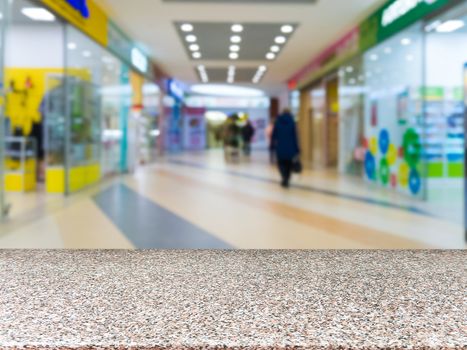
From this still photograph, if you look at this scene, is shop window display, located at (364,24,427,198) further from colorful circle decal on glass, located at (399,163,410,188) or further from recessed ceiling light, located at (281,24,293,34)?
recessed ceiling light, located at (281,24,293,34)

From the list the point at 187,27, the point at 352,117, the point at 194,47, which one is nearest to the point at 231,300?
the point at 187,27

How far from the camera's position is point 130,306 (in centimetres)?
212

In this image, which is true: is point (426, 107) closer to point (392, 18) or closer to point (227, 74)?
point (392, 18)

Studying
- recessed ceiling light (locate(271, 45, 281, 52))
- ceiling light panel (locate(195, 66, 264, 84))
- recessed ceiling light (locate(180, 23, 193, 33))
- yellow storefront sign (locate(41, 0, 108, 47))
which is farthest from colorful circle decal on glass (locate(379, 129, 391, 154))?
ceiling light panel (locate(195, 66, 264, 84))

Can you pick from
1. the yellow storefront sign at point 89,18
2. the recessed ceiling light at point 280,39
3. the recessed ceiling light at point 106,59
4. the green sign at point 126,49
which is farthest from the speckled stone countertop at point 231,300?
the recessed ceiling light at point 280,39

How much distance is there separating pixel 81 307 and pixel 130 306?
19cm

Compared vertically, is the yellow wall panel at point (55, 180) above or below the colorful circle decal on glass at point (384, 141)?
below

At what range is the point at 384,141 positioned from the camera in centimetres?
1041

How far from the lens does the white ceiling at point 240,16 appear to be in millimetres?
9828

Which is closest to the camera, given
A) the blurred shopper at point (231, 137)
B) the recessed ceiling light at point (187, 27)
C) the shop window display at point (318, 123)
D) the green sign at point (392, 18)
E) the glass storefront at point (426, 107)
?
the green sign at point (392, 18)

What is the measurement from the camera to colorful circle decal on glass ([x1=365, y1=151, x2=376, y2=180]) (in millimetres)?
11188

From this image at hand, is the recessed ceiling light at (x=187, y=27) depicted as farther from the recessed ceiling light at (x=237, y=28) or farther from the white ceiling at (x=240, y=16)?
the recessed ceiling light at (x=237, y=28)

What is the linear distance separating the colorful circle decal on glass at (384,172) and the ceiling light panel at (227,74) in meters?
9.52

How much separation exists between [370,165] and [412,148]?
8.04 feet
